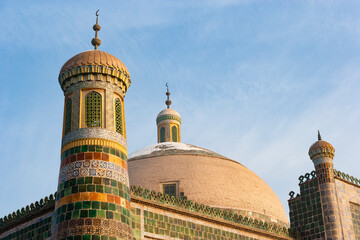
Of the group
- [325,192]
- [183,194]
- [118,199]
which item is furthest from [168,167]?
[118,199]

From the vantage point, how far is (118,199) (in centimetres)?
1040

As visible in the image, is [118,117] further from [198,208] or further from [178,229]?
[198,208]

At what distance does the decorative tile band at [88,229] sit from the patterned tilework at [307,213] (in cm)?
756

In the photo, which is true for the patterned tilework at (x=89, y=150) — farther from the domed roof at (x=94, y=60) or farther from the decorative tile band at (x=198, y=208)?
the domed roof at (x=94, y=60)

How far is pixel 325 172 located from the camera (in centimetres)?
1602

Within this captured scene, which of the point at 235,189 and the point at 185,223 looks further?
the point at 235,189

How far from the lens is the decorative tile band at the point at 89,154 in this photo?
10.5 m

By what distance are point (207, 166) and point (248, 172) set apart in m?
2.00

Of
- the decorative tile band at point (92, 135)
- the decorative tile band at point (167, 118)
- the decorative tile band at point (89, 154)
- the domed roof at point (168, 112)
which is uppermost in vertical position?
the domed roof at point (168, 112)

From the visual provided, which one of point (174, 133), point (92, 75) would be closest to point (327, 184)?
point (92, 75)

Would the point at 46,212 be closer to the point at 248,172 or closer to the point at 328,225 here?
the point at 328,225

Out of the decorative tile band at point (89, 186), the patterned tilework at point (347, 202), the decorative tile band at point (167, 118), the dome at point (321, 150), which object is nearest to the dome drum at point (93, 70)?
the decorative tile band at point (89, 186)

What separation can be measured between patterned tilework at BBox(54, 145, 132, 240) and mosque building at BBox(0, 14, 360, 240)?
19 mm

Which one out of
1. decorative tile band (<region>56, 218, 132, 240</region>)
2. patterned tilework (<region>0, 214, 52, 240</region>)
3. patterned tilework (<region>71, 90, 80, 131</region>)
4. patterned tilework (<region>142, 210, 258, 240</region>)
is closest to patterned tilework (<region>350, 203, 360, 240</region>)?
patterned tilework (<region>142, 210, 258, 240</region>)
